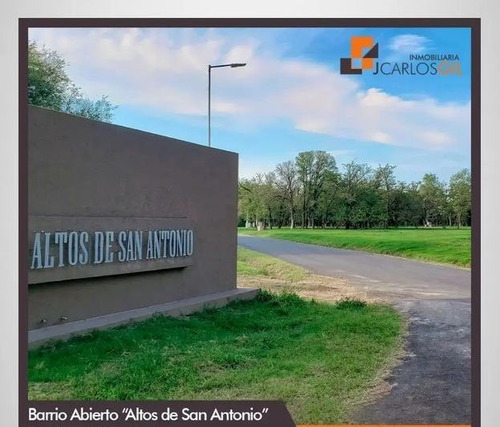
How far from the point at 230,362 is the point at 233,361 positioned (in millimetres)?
26

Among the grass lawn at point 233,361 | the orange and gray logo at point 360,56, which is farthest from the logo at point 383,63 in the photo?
the grass lawn at point 233,361

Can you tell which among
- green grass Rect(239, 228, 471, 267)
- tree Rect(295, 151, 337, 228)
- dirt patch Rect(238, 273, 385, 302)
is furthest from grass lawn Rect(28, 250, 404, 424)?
tree Rect(295, 151, 337, 228)

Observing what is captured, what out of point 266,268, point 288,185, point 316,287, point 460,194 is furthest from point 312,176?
point 266,268

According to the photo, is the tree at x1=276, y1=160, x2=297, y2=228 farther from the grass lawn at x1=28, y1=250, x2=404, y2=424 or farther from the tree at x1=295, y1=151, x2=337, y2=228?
the grass lawn at x1=28, y1=250, x2=404, y2=424

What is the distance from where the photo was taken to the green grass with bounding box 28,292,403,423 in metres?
3.37

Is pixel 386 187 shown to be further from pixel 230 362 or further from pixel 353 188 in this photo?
pixel 230 362

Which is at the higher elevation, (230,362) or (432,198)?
(432,198)

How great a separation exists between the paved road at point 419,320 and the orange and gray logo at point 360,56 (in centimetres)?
168

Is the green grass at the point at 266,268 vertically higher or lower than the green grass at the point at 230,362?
higher

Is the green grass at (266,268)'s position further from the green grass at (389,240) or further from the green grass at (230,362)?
the green grass at (230,362)

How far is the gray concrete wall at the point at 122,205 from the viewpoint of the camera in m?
3.95

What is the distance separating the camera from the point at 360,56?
136 inches
